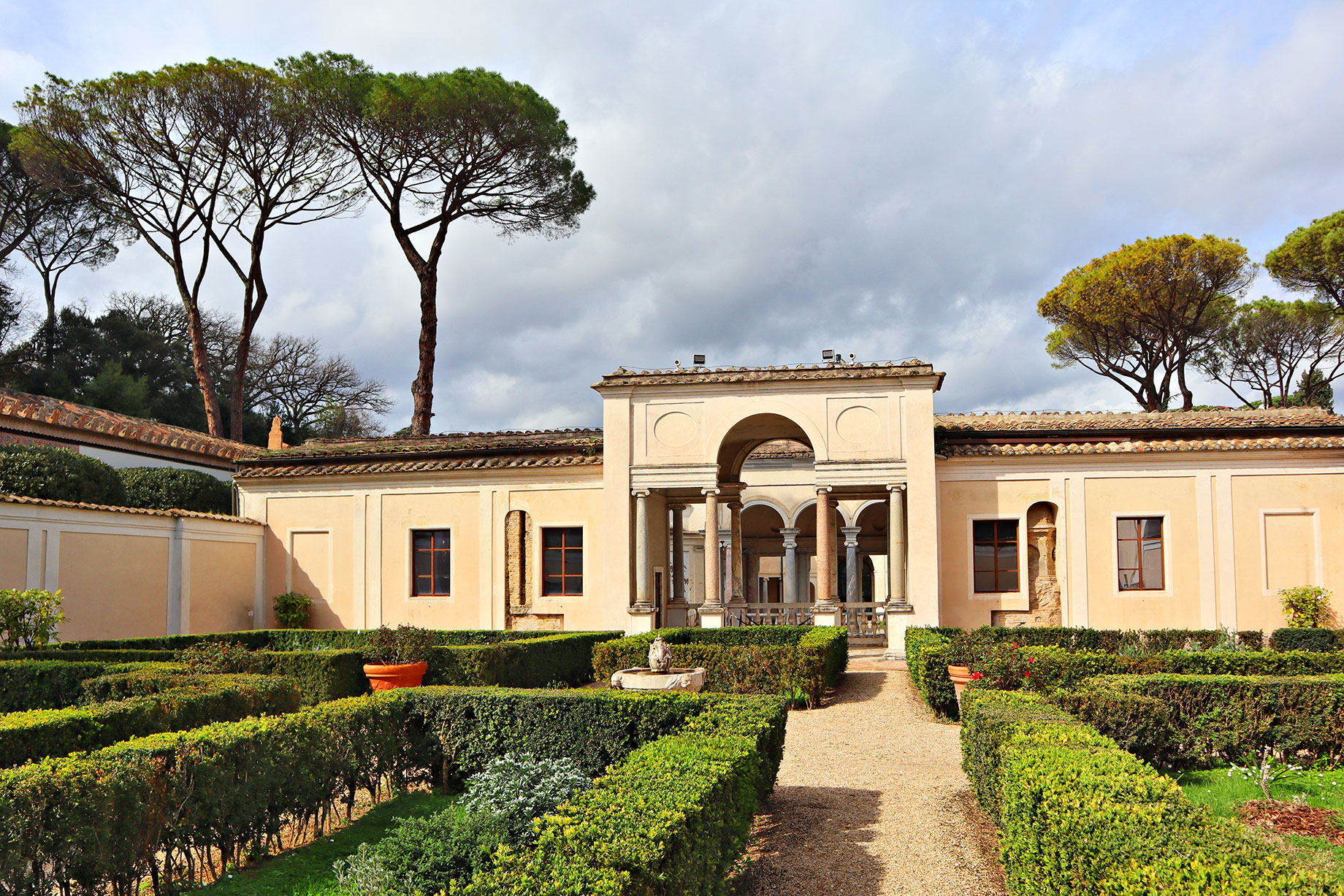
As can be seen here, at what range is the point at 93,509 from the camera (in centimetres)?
1736

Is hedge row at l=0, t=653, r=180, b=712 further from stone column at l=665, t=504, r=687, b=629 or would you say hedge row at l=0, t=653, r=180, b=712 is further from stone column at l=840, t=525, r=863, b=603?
stone column at l=840, t=525, r=863, b=603

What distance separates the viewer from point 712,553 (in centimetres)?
1998

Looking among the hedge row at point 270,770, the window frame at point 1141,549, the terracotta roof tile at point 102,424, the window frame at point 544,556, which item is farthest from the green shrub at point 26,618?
the window frame at point 1141,549

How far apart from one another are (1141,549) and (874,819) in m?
14.0

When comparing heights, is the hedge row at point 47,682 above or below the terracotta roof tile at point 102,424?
below

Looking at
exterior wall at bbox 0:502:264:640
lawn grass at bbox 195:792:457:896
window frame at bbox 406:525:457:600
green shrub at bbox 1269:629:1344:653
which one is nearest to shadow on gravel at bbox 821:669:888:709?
green shrub at bbox 1269:629:1344:653

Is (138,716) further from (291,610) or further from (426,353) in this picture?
(426,353)

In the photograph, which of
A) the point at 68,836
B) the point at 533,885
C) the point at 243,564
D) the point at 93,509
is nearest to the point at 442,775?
the point at 68,836

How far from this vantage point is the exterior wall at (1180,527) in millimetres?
18547

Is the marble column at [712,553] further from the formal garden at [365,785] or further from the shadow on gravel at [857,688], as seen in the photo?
the formal garden at [365,785]

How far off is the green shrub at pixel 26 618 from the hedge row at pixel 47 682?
2930mm

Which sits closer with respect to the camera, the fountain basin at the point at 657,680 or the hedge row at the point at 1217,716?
the hedge row at the point at 1217,716

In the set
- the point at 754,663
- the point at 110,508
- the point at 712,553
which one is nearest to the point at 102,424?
the point at 110,508

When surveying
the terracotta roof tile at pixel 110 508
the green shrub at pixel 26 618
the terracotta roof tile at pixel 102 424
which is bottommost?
the green shrub at pixel 26 618
